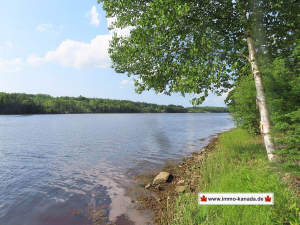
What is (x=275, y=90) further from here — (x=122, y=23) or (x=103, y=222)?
(x=122, y=23)

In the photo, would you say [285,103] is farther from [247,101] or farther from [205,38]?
[247,101]

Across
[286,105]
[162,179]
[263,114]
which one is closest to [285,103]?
[286,105]

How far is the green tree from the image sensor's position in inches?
304

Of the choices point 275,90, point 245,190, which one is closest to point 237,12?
point 275,90

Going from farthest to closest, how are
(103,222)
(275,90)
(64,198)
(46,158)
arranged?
(46,158), (64,198), (275,90), (103,222)

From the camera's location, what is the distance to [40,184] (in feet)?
33.1

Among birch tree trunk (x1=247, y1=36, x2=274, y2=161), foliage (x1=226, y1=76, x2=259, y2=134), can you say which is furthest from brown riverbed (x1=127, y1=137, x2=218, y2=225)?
foliage (x1=226, y1=76, x2=259, y2=134)

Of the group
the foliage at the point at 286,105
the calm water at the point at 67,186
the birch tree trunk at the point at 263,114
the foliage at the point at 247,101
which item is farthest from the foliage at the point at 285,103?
the calm water at the point at 67,186

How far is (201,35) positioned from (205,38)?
29cm

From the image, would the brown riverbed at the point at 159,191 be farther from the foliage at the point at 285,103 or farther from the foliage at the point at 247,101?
the foliage at the point at 247,101

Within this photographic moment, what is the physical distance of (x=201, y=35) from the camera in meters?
8.36

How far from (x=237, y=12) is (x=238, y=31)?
0.88 meters

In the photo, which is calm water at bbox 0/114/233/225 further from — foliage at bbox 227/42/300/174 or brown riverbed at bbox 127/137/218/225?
foliage at bbox 227/42/300/174

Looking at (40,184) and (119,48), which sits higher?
(119,48)
